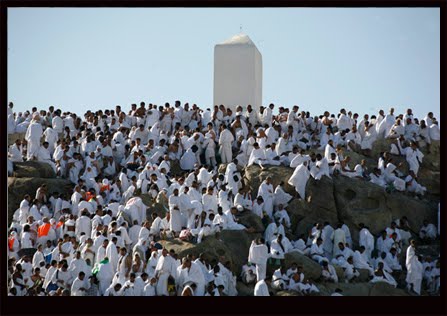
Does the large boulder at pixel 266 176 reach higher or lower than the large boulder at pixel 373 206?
higher

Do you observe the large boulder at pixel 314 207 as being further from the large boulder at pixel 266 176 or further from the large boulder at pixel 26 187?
the large boulder at pixel 26 187

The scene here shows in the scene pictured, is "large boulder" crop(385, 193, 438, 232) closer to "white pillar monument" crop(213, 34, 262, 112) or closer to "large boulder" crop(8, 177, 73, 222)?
"white pillar monument" crop(213, 34, 262, 112)

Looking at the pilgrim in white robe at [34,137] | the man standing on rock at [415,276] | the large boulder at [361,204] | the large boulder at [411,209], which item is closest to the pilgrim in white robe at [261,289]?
the man standing on rock at [415,276]

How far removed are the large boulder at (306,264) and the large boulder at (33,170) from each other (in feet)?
29.7

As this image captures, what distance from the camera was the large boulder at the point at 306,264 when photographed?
102 feet

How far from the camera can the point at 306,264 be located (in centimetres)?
3119

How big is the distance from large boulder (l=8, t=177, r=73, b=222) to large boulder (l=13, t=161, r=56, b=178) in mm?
377

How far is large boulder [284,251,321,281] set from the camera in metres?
30.9

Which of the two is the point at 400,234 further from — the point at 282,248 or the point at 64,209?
the point at 64,209

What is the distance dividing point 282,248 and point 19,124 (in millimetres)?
11655

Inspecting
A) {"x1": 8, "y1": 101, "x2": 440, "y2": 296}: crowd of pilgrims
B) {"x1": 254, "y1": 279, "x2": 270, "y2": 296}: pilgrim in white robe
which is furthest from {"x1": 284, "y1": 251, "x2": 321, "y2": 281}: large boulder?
{"x1": 254, "y1": 279, "x2": 270, "y2": 296}: pilgrim in white robe

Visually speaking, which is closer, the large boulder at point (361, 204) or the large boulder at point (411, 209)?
the large boulder at point (361, 204)

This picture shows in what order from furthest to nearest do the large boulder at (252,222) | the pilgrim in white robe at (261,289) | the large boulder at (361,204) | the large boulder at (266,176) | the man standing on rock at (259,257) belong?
the large boulder at (266,176)
the large boulder at (361,204)
the large boulder at (252,222)
the man standing on rock at (259,257)
the pilgrim in white robe at (261,289)
